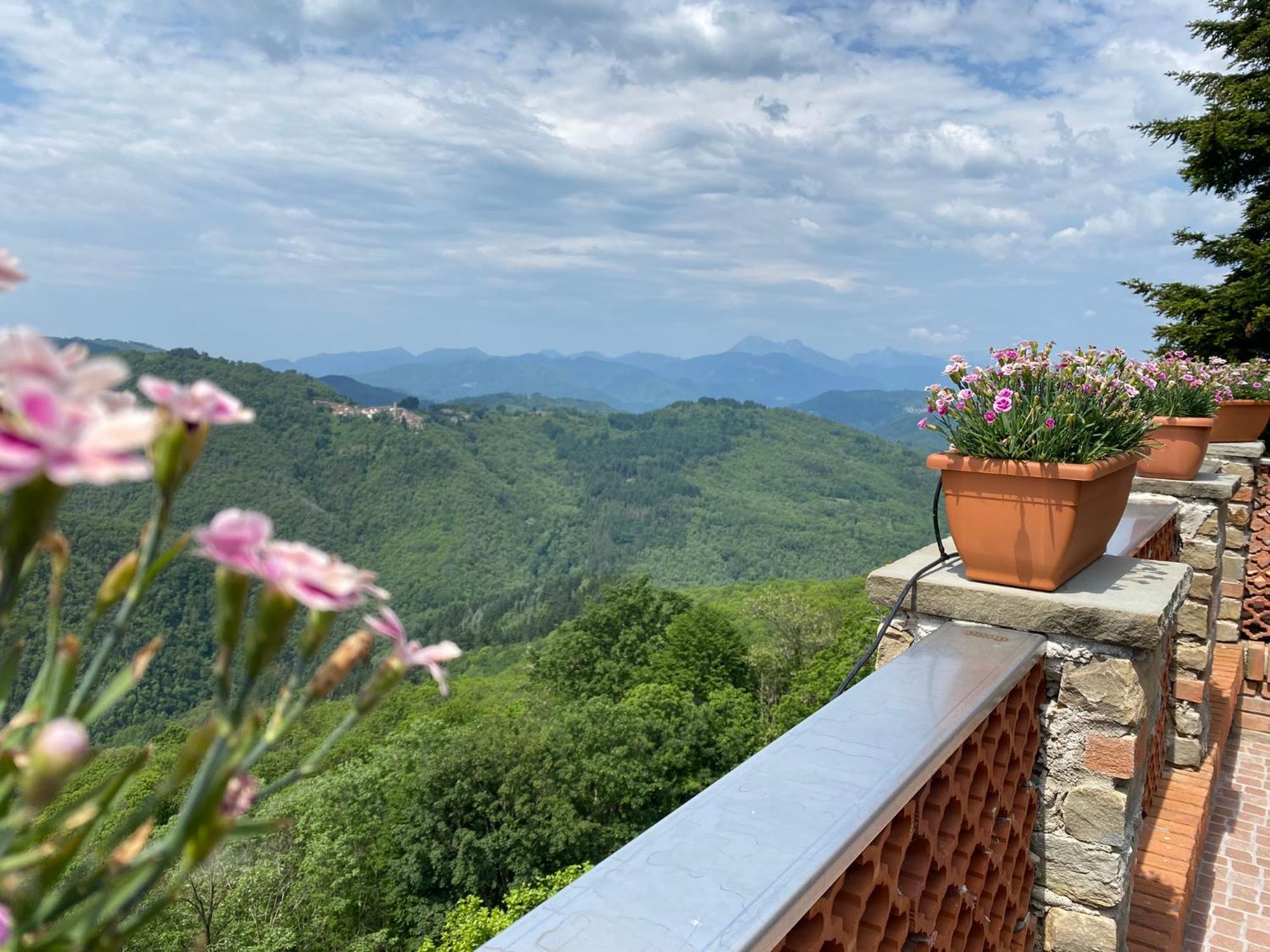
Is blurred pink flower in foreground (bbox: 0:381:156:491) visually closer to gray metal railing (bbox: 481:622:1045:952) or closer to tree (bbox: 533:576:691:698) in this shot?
gray metal railing (bbox: 481:622:1045:952)

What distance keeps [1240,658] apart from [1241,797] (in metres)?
1.26

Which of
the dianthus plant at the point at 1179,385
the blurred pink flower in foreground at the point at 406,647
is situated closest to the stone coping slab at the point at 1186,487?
the dianthus plant at the point at 1179,385

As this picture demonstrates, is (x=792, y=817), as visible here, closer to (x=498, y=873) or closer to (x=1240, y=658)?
(x=1240, y=658)

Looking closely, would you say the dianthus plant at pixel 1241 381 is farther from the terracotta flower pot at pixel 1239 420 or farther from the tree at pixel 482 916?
the tree at pixel 482 916

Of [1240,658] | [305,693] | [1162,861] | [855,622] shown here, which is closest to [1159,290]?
[1240,658]

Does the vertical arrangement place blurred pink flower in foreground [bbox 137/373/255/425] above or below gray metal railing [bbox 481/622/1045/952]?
above

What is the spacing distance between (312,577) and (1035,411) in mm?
2039

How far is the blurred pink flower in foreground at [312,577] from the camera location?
0.36 m

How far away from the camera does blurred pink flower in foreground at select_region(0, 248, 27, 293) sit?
35cm

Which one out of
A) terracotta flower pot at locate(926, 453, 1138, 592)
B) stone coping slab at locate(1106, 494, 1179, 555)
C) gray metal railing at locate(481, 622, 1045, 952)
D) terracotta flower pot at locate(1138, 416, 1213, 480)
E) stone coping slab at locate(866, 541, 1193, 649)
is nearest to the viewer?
gray metal railing at locate(481, 622, 1045, 952)

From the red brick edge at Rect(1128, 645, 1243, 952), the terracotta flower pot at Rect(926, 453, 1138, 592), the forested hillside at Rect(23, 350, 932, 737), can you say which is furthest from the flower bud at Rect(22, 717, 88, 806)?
the forested hillside at Rect(23, 350, 932, 737)

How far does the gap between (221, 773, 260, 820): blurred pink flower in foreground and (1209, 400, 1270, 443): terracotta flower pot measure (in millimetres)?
A: 5870

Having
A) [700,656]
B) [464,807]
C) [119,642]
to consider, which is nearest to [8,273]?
[119,642]

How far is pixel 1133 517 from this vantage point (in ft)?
10.3
